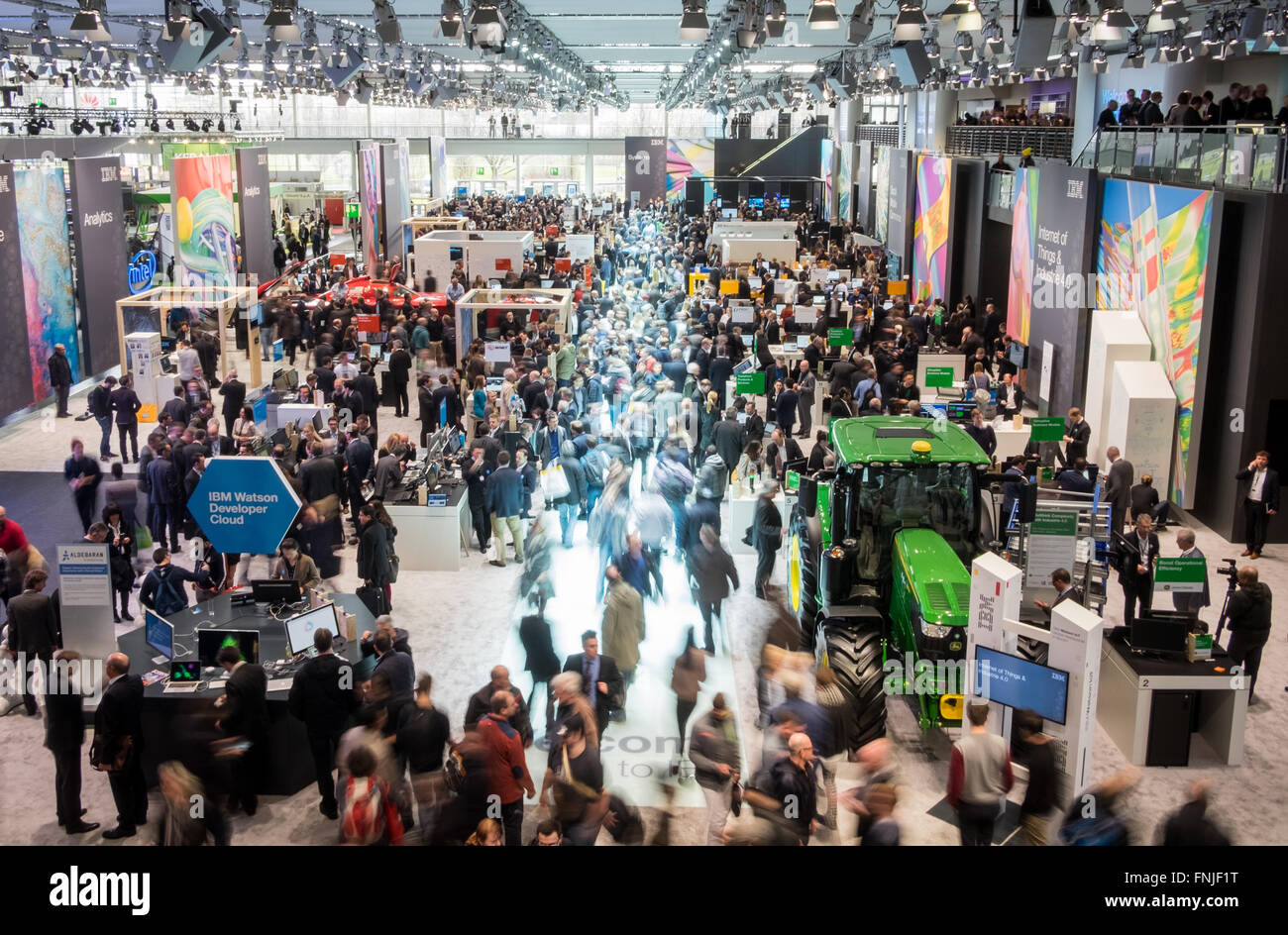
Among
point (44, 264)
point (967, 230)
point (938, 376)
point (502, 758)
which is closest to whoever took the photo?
point (502, 758)

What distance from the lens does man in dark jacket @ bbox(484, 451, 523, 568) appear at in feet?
40.2

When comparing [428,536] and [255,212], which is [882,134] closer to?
[255,212]

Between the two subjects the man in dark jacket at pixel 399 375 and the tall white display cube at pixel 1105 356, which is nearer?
the tall white display cube at pixel 1105 356

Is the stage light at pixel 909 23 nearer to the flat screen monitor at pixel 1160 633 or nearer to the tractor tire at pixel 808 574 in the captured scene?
the tractor tire at pixel 808 574

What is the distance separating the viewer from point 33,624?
8953mm

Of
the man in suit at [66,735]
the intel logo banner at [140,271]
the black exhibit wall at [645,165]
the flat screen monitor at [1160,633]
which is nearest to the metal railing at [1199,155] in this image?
the flat screen monitor at [1160,633]

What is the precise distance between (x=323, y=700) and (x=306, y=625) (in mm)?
780

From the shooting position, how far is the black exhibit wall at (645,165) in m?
44.8

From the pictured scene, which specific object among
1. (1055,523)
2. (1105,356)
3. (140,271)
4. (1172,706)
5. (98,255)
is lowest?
(1172,706)

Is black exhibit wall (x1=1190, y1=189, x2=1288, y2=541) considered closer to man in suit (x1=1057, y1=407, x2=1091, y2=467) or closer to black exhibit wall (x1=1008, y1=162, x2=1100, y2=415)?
man in suit (x1=1057, y1=407, x2=1091, y2=467)

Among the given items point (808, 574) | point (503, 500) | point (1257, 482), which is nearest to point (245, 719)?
point (808, 574)

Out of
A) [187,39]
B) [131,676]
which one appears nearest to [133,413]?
[187,39]

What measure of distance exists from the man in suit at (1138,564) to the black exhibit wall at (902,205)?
21607 mm
